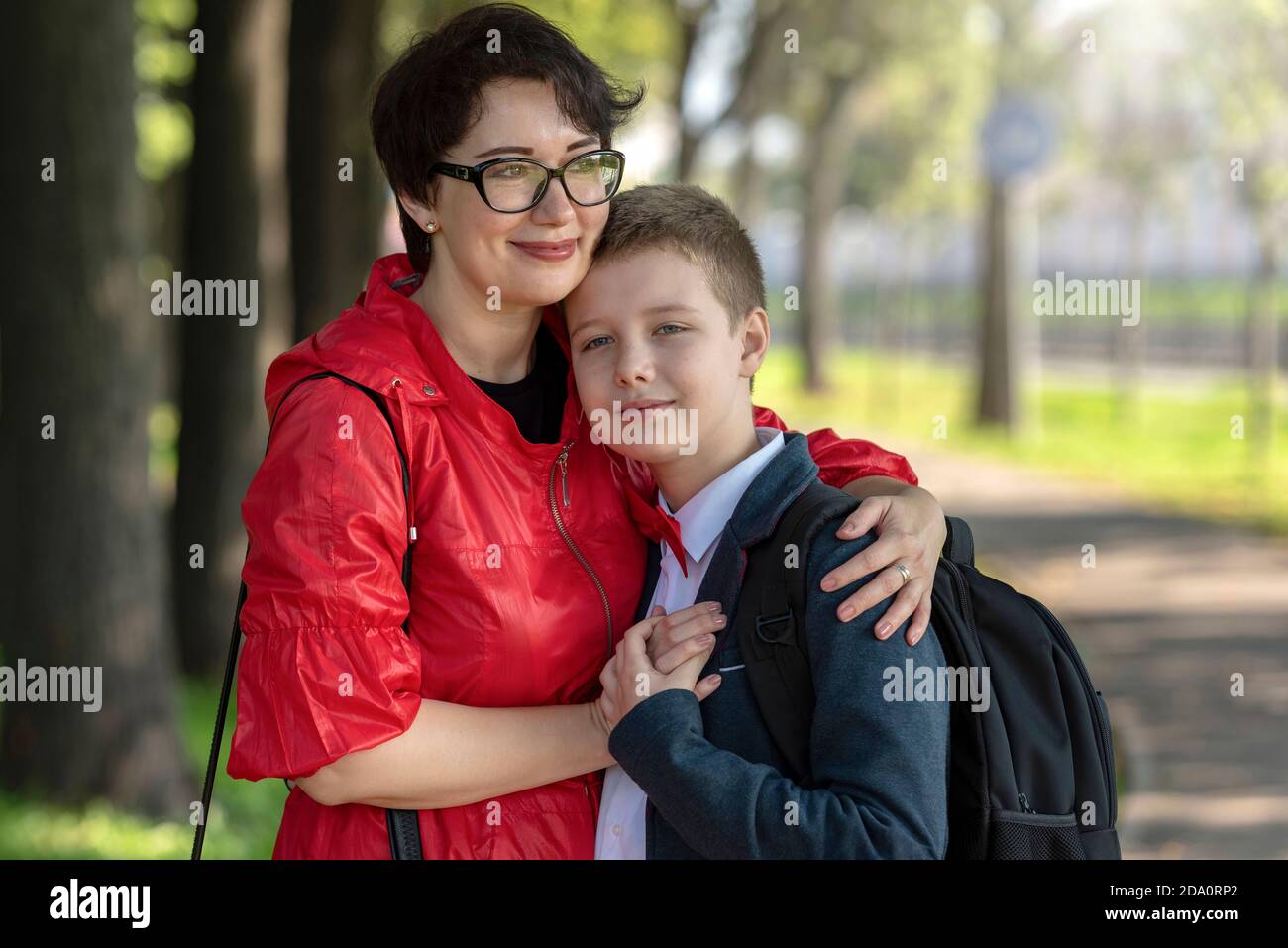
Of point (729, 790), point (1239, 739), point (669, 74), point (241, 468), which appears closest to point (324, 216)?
point (241, 468)

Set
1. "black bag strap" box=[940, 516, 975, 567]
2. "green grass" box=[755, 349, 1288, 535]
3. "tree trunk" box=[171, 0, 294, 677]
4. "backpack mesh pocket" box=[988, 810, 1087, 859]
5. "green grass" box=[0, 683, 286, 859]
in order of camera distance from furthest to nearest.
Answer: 1. "green grass" box=[755, 349, 1288, 535]
2. "tree trunk" box=[171, 0, 294, 677]
3. "green grass" box=[0, 683, 286, 859]
4. "black bag strap" box=[940, 516, 975, 567]
5. "backpack mesh pocket" box=[988, 810, 1087, 859]

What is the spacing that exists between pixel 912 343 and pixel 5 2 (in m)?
48.1

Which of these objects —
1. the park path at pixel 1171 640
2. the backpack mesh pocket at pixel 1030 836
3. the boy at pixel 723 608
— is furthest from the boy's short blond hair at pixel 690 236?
the park path at pixel 1171 640

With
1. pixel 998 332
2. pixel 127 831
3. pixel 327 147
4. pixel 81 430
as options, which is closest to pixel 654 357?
pixel 81 430

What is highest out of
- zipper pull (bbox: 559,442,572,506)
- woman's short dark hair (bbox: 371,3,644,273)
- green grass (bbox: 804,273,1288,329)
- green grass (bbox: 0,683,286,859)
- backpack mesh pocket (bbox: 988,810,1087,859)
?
green grass (bbox: 804,273,1288,329)

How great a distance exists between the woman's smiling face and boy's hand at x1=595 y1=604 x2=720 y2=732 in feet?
2.11

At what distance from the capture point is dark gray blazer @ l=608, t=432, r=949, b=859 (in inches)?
89.9

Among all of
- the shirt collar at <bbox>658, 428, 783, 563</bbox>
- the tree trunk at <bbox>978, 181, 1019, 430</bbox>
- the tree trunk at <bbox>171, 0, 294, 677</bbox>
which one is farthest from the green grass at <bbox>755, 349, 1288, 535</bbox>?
the shirt collar at <bbox>658, 428, 783, 563</bbox>

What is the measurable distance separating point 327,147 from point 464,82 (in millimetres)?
7149

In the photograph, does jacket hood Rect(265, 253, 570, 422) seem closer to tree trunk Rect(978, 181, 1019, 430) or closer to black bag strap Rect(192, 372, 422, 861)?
black bag strap Rect(192, 372, 422, 861)

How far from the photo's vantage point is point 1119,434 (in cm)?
2119

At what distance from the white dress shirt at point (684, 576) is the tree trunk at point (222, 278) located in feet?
20.8

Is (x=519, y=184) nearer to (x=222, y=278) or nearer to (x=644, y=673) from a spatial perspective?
(x=644, y=673)
